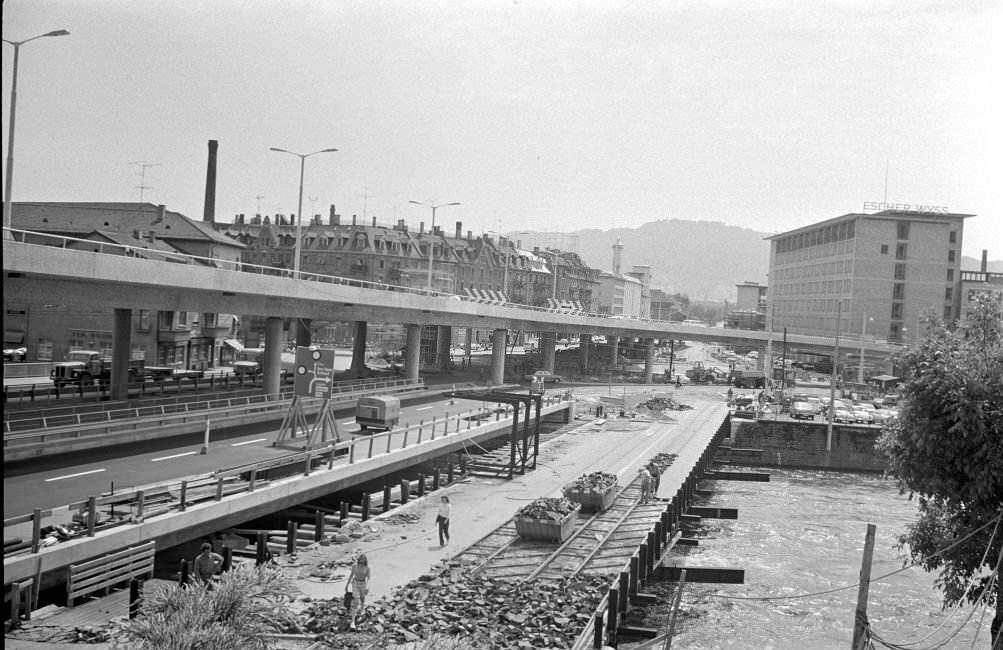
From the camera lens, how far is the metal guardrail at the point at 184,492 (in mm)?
19578

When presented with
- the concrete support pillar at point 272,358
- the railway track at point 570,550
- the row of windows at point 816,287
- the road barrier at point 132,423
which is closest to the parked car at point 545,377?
the concrete support pillar at point 272,358

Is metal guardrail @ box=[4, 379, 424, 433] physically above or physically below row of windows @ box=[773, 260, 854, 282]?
below

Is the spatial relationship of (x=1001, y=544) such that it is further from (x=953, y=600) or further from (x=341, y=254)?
(x=341, y=254)

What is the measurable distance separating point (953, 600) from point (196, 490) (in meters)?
19.0

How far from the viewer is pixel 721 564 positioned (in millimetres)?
33500

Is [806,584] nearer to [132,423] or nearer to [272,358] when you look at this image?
[132,423]

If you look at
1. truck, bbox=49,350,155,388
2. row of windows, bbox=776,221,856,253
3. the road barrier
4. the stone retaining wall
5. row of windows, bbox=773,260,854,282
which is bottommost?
the stone retaining wall

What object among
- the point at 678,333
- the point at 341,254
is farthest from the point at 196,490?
the point at 341,254

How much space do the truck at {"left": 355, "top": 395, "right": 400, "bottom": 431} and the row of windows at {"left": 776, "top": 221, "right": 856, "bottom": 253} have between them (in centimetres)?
9851

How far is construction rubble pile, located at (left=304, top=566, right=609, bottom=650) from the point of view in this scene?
1775cm

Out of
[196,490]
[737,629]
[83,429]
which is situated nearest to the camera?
[196,490]

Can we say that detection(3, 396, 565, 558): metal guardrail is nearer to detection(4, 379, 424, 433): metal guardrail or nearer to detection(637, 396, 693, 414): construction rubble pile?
detection(4, 379, 424, 433): metal guardrail

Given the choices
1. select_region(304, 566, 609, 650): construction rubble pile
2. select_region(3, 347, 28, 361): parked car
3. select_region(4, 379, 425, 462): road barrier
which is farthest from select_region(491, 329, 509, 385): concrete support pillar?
select_region(304, 566, 609, 650): construction rubble pile

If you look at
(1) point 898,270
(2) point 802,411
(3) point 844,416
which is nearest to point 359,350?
(2) point 802,411
